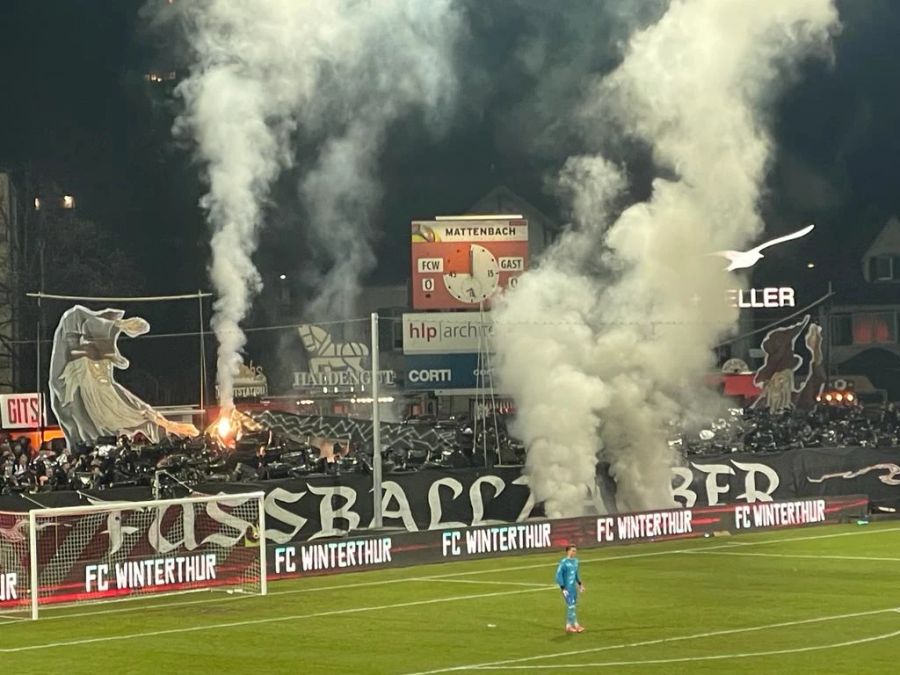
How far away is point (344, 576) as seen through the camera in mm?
37781

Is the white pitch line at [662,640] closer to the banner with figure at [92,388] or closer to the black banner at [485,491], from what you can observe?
the black banner at [485,491]

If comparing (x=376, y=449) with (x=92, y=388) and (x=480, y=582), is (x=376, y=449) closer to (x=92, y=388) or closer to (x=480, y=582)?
Result: (x=480, y=582)

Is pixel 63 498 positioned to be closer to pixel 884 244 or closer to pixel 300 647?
pixel 300 647

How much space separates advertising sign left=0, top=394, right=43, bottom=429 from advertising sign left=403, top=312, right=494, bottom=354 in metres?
15.5

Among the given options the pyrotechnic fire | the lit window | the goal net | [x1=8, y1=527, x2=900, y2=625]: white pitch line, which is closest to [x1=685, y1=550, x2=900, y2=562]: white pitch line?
[x1=8, y1=527, x2=900, y2=625]: white pitch line

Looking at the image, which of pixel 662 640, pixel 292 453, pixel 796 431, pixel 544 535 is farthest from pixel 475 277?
pixel 662 640

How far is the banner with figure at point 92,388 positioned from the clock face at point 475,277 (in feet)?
44.7

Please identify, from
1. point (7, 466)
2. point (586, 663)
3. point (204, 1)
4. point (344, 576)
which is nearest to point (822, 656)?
point (586, 663)

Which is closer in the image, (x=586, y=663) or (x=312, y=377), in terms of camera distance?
(x=586, y=663)

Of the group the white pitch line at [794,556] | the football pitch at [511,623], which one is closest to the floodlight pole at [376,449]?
the football pitch at [511,623]

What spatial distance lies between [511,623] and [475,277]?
35.9 meters

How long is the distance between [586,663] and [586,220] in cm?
4051

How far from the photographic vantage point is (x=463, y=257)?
6347cm

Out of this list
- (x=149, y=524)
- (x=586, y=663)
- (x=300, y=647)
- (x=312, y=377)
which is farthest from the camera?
(x=312, y=377)
